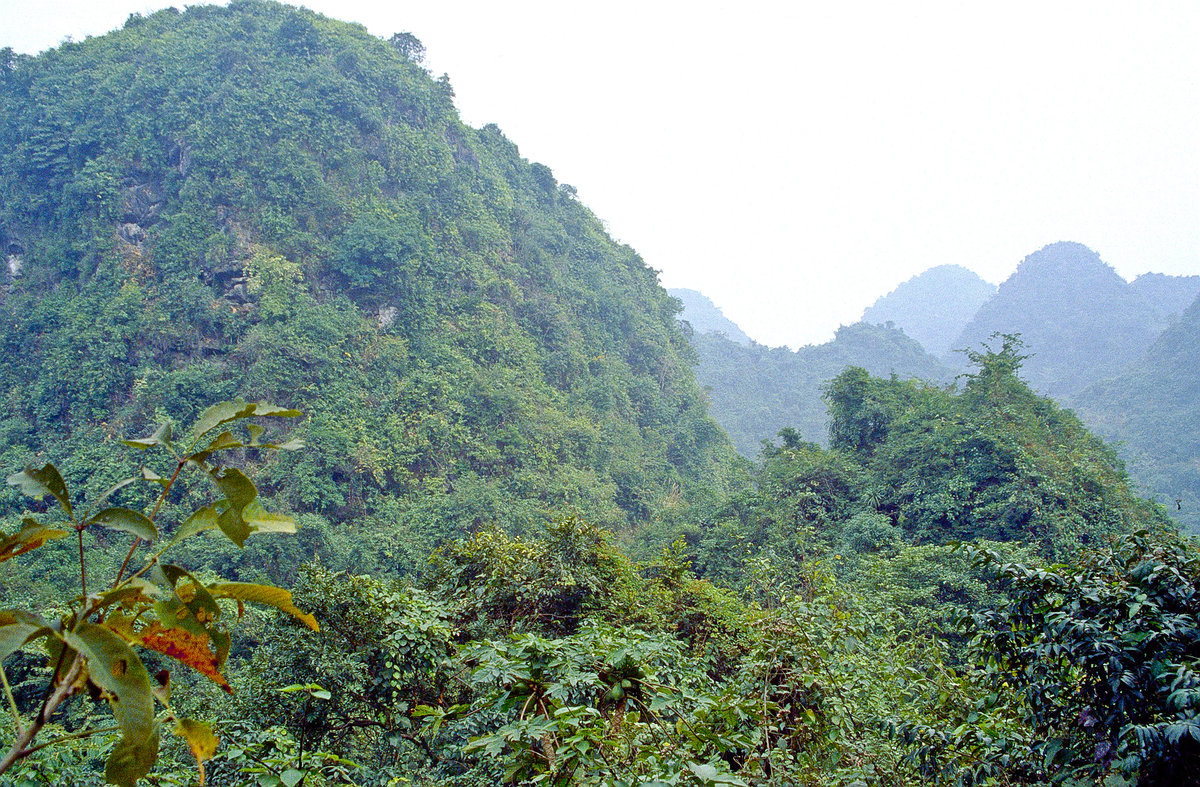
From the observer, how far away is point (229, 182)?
15312 mm

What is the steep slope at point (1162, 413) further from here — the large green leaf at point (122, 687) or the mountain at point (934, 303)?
the mountain at point (934, 303)

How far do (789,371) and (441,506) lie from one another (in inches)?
1332

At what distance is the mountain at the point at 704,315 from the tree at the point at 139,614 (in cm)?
6903

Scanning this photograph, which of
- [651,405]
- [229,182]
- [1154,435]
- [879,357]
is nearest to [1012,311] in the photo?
[879,357]

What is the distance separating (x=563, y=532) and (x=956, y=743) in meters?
3.33

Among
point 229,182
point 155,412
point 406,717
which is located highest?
point 229,182

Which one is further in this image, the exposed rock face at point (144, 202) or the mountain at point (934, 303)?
the mountain at point (934, 303)

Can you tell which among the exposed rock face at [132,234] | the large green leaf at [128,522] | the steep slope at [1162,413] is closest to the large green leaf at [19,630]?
the large green leaf at [128,522]

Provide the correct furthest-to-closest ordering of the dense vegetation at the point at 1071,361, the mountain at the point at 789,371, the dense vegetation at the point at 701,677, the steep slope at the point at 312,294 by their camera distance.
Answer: the mountain at the point at 789,371 < the dense vegetation at the point at 1071,361 < the steep slope at the point at 312,294 < the dense vegetation at the point at 701,677

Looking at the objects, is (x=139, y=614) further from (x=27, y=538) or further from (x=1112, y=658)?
(x=1112, y=658)

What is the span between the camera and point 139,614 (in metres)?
0.73

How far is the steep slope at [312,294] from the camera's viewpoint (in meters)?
12.8

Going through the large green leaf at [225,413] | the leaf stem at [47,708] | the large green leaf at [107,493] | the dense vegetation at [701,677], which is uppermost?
the large green leaf at [225,413]

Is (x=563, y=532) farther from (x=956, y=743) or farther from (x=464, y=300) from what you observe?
(x=464, y=300)
